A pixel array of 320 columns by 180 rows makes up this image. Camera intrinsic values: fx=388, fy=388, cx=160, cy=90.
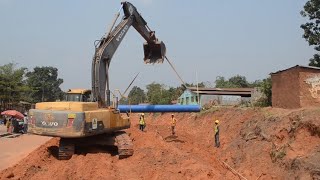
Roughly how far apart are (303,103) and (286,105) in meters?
1.30

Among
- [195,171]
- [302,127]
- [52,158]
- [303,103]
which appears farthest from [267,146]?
[52,158]

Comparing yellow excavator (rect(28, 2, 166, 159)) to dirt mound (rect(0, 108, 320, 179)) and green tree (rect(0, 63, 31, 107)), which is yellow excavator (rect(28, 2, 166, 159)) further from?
green tree (rect(0, 63, 31, 107))

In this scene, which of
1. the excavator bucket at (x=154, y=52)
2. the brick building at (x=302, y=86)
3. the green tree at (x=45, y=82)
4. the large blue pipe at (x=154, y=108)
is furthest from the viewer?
the green tree at (x=45, y=82)

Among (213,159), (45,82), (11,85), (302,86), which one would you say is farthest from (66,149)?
(45,82)

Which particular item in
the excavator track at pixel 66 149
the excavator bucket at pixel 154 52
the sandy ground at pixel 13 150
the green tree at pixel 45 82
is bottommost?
the sandy ground at pixel 13 150

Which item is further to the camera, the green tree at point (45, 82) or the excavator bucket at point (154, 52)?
the green tree at point (45, 82)

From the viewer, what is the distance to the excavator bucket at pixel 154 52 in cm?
1680

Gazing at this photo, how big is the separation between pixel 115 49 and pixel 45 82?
7076cm

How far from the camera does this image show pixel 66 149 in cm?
1247

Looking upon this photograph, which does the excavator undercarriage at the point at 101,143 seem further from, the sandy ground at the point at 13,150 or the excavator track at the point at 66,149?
the sandy ground at the point at 13,150

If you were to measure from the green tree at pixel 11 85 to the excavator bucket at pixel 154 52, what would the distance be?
30406mm

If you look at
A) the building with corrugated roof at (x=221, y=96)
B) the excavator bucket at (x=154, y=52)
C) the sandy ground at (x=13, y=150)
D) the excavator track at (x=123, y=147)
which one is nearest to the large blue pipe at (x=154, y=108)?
the excavator bucket at (x=154, y=52)

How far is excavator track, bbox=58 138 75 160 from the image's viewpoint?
40.9ft

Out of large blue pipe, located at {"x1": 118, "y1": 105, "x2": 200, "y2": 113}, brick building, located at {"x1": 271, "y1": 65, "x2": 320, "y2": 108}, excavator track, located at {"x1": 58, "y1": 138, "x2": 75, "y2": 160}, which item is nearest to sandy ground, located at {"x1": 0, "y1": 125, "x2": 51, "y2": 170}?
excavator track, located at {"x1": 58, "y1": 138, "x2": 75, "y2": 160}
